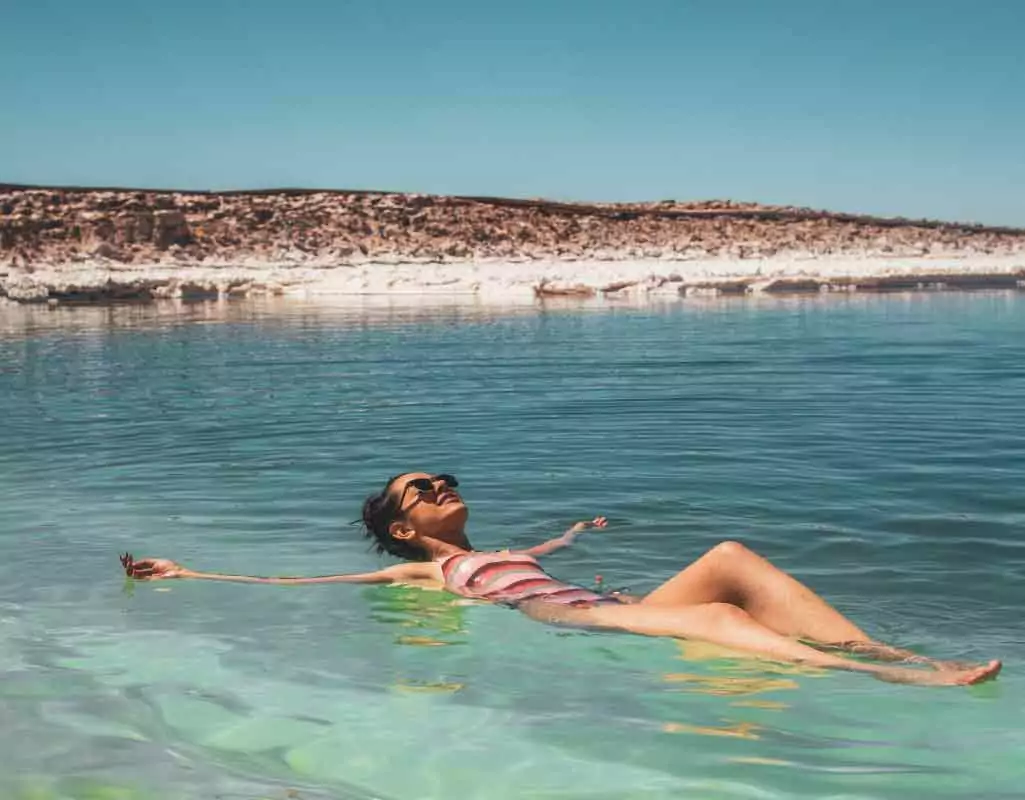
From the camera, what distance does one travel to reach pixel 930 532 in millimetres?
6879

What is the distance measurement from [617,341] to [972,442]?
11.2 meters

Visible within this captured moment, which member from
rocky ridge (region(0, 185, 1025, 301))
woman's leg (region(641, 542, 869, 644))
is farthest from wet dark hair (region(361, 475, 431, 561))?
rocky ridge (region(0, 185, 1025, 301))

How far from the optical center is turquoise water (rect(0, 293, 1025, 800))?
3.91 m

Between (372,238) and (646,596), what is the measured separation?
48.5 meters

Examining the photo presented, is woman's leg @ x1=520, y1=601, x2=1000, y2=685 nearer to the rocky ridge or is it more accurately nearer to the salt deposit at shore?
the salt deposit at shore

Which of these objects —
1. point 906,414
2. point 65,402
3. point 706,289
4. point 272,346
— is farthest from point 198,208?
point 906,414

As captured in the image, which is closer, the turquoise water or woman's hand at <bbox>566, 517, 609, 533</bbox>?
the turquoise water

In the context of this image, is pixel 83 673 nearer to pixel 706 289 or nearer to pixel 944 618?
pixel 944 618

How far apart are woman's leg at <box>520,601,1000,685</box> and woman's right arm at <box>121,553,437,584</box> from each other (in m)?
0.68

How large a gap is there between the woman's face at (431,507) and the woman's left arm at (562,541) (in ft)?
1.53

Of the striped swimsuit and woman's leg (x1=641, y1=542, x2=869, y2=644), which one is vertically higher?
woman's leg (x1=641, y1=542, x2=869, y2=644)

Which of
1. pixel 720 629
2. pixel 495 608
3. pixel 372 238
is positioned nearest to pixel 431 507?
pixel 495 608

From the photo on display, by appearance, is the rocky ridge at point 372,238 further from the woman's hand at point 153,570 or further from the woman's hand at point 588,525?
the woman's hand at point 153,570

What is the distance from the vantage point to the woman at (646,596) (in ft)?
14.6
